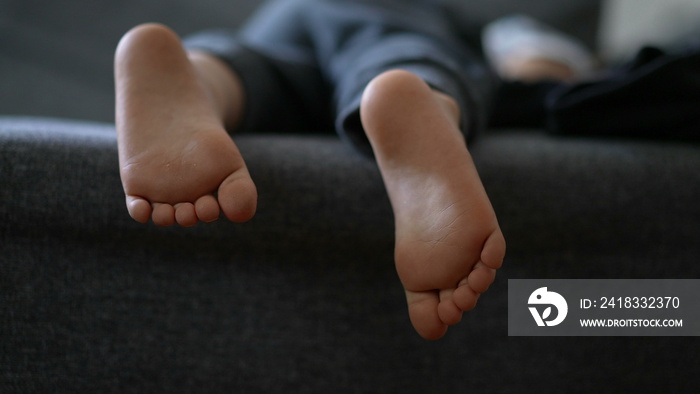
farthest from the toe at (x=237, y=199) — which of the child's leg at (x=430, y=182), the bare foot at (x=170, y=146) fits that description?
the child's leg at (x=430, y=182)

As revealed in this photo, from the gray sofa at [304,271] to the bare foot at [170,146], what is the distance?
0.06 metres

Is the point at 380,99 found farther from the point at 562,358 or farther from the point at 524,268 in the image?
the point at 562,358

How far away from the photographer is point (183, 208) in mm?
400

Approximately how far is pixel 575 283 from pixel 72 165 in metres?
0.51

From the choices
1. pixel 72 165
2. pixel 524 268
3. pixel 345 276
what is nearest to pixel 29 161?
pixel 72 165

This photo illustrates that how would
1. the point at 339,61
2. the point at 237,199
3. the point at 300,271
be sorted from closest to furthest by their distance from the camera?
the point at 237,199, the point at 300,271, the point at 339,61

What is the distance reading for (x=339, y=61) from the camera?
72 centimetres

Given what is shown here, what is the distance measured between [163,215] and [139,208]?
2cm

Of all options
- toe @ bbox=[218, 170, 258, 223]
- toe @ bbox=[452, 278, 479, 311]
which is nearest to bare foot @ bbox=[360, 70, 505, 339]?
toe @ bbox=[452, 278, 479, 311]

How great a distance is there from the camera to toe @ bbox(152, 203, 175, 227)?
0.40 meters

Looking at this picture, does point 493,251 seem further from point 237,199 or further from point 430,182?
point 237,199

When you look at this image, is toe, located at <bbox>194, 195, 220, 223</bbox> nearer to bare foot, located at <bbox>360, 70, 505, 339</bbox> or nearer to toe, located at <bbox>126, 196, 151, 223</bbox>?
toe, located at <bbox>126, 196, 151, 223</bbox>

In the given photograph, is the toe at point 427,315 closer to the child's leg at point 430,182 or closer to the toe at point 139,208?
the child's leg at point 430,182

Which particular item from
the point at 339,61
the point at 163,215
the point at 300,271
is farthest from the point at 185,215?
the point at 339,61
